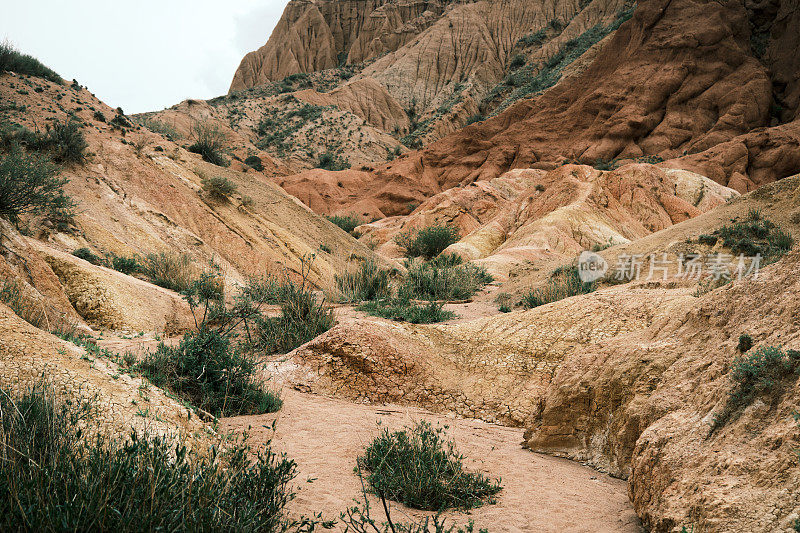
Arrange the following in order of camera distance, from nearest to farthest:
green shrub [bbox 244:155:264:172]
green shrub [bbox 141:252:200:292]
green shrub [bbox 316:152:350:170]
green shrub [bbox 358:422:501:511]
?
green shrub [bbox 358:422:501:511] < green shrub [bbox 141:252:200:292] < green shrub [bbox 244:155:264:172] < green shrub [bbox 316:152:350:170]

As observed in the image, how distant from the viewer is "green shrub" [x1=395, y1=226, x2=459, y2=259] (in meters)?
20.5

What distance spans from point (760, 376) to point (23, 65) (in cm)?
1962

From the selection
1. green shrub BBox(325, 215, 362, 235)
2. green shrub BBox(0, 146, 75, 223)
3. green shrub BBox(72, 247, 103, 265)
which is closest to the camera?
green shrub BBox(0, 146, 75, 223)

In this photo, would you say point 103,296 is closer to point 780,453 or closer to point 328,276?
point 328,276

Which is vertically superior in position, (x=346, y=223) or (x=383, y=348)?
(x=346, y=223)

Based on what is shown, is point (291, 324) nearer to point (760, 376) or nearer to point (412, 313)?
point (412, 313)

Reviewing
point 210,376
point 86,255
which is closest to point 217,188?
point 86,255

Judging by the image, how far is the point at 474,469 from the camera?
135 inches

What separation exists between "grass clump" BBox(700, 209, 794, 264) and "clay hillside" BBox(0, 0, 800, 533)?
52mm

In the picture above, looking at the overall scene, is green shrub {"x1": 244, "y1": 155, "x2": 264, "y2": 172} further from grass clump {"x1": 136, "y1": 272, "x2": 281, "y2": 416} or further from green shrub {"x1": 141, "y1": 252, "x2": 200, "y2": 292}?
grass clump {"x1": 136, "y1": 272, "x2": 281, "y2": 416}

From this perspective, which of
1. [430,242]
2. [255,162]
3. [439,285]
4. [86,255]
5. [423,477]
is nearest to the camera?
[423,477]

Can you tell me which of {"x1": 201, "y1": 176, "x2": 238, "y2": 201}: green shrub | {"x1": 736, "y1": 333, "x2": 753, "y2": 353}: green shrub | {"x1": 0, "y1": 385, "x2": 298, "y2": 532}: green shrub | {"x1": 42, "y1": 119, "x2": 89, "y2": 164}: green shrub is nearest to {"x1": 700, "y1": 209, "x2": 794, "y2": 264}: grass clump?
{"x1": 736, "y1": 333, "x2": 753, "y2": 353}: green shrub

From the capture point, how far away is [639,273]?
33.6ft

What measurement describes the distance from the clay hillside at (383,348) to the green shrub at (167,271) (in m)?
0.06
